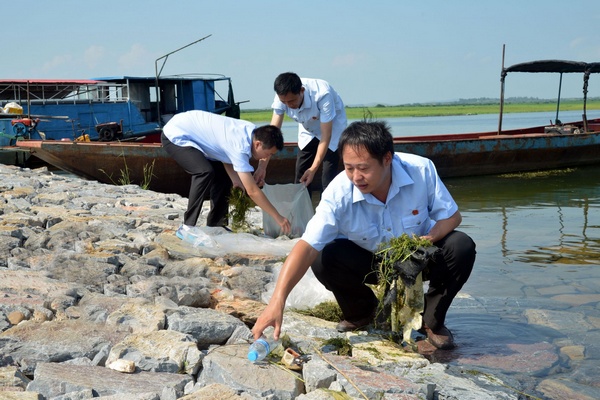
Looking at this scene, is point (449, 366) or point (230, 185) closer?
point (449, 366)

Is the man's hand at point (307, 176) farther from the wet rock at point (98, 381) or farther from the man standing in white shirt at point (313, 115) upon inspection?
the wet rock at point (98, 381)

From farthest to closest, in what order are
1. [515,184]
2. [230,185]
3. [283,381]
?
[515,184] < [230,185] < [283,381]

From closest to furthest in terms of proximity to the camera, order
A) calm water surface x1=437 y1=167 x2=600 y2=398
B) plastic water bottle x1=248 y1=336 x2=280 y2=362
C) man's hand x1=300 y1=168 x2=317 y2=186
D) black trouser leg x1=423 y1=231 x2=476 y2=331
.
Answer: plastic water bottle x1=248 y1=336 x2=280 y2=362, black trouser leg x1=423 y1=231 x2=476 y2=331, calm water surface x1=437 y1=167 x2=600 y2=398, man's hand x1=300 y1=168 x2=317 y2=186

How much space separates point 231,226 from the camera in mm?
6055

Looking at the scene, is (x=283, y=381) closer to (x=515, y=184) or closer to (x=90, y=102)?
(x=515, y=184)

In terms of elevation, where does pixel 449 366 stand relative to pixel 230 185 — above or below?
below

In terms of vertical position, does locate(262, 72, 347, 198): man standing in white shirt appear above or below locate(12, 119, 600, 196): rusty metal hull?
above

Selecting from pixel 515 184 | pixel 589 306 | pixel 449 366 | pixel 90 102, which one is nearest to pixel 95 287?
pixel 449 366

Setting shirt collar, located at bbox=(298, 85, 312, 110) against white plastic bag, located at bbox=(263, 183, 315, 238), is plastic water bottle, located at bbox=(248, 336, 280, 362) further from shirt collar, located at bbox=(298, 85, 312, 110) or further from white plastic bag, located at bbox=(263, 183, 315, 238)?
shirt collar, located at bbox=(298, 85, 312, 110)

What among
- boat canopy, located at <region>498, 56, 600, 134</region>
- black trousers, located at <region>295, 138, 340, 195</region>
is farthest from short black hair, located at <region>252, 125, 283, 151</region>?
boat canopy, located at <region>498, 56, 600, 134</region>

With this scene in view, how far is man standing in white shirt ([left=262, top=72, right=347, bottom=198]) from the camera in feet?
18.3

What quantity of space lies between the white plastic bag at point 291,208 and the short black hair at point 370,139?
266 cm

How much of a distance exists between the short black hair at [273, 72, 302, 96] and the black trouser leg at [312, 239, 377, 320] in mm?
2217

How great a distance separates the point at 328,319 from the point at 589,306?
81.3 inches
